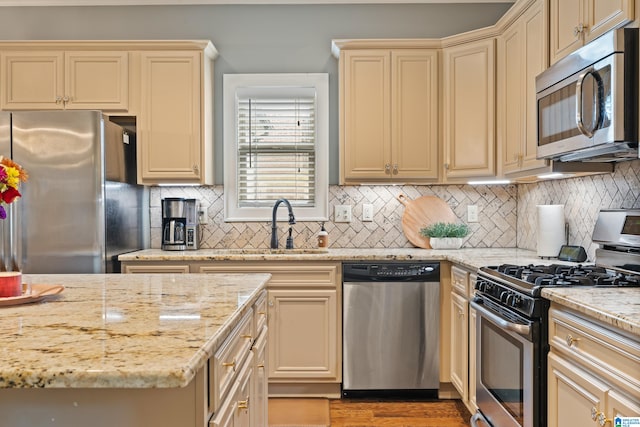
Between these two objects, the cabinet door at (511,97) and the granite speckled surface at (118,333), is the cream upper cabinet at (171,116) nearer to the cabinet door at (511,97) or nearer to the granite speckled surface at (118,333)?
the granite speckled surface at (118,333)

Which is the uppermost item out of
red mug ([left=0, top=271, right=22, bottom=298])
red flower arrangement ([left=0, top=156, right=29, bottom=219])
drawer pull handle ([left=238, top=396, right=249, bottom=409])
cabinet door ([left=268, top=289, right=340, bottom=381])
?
red flower arrangement ([left=0, top=156, right=29, bottom=219])

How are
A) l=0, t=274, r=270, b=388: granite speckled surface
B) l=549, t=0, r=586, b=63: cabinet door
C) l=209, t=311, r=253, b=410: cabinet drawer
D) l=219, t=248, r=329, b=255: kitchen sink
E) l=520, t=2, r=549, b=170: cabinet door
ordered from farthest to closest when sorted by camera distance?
l=219, t=248, r=329, b=255: kitchen sink → l=520, t=2, r=549, b=170: cabinet door → l=549, t=0, r=586, b=63: cabinet door → l=209, t=311, r=253, b=410: cabinet drawer → l=0, t=274, r=270, b=388: granite speckled surface

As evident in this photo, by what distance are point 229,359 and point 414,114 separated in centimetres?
251

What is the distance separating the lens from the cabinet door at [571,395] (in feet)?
5.02

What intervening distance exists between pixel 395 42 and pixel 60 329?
289 cm

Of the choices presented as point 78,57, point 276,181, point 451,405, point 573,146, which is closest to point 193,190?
point 276,181

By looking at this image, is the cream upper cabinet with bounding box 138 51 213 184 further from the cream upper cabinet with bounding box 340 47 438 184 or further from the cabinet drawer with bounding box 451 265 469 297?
the cabinet drawer with bounding box 451 265 469 297

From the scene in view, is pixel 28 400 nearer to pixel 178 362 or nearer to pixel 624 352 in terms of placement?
pixel 178 362

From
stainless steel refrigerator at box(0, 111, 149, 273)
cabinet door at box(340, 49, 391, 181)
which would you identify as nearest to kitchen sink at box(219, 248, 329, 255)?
cabinet door at box(340, 49, 391, 181)

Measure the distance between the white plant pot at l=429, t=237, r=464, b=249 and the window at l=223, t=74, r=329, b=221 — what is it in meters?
0.81

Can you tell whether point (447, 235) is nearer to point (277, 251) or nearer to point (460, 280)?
point (460, 280)

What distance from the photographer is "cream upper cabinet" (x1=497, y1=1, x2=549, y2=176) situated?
8.91 feet

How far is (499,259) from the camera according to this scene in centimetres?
288

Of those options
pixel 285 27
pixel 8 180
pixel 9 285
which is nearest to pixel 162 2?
Result: pixel 285 27
